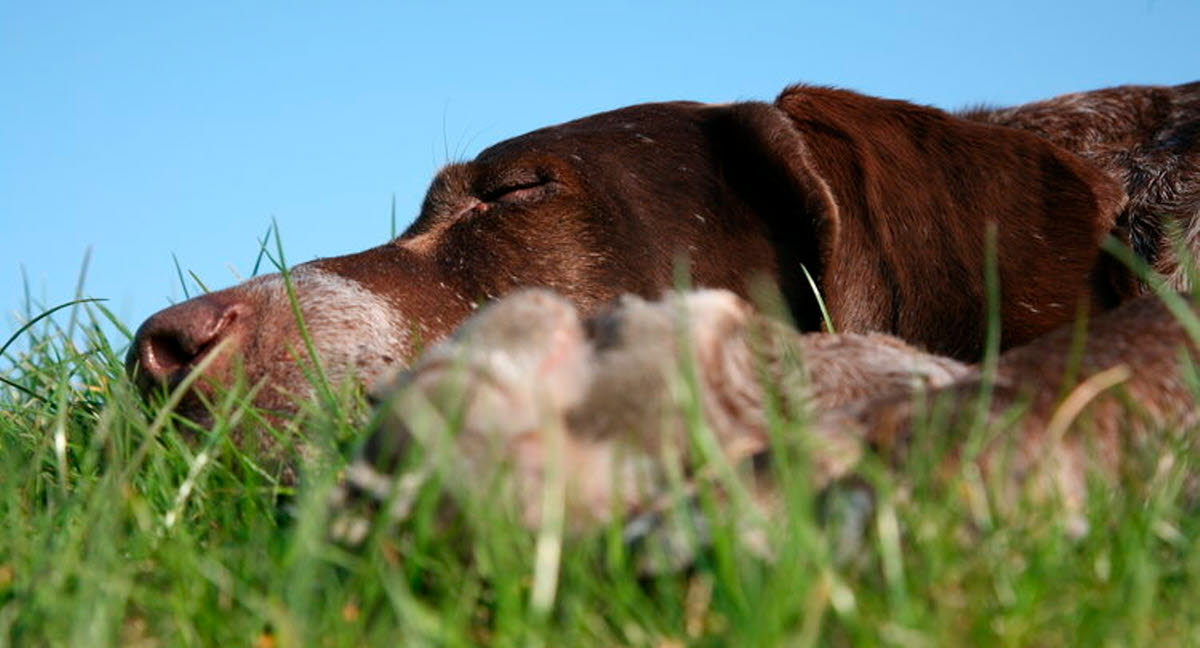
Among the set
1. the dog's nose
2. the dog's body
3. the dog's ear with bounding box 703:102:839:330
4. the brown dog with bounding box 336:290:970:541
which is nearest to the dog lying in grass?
the brown dog with bounding box 336:290:970:541

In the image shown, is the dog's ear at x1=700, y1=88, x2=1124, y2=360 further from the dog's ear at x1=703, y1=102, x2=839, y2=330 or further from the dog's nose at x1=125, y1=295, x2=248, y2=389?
the dog's nose at x1=125, y1=295, x2=248, y2=389

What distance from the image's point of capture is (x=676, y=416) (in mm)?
1662

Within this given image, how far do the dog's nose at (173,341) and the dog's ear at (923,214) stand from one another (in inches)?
66.8

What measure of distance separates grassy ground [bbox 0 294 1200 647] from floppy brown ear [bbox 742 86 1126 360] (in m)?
1.86

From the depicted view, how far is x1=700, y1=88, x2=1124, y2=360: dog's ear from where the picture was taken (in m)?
3.73

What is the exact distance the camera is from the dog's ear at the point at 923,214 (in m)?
3.73

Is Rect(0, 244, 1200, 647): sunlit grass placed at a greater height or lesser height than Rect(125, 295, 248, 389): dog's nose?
lesser

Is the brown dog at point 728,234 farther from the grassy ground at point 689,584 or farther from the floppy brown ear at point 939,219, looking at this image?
the grassy ground at point 689,584

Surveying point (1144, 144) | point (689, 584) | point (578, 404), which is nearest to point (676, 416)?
point (578, 404)

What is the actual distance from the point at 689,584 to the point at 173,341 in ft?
7.13

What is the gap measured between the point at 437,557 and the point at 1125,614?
0.78 meters

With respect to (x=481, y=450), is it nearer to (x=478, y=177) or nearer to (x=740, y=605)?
(x=740, y=605)

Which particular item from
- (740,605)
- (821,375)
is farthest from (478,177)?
(740,605)

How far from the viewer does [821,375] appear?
213 cm
